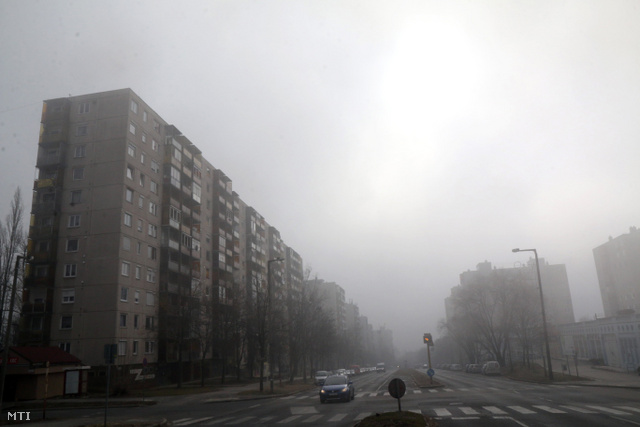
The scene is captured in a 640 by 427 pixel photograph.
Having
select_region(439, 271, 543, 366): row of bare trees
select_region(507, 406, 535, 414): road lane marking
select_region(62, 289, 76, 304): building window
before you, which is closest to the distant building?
select_region(439, 271, 543, 366): row of bare trees

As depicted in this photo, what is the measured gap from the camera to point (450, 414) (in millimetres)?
19500

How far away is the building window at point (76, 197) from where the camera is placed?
168ft

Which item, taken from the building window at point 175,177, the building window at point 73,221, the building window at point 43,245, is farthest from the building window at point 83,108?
the building window at point 43,245

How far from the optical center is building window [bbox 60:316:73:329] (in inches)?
1871

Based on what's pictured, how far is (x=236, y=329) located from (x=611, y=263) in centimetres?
8082

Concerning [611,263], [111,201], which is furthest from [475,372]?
[111,201]

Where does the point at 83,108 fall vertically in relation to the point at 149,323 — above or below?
above

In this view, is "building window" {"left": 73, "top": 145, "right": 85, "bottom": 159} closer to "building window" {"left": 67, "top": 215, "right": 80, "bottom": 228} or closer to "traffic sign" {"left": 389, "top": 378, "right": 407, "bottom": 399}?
"building window" {"left": 67, "top": 215, "right": 80, "bottom": 228}

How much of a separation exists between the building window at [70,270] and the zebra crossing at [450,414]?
3259cm

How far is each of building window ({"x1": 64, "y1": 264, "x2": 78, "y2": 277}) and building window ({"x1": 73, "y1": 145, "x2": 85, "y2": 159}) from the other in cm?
1195

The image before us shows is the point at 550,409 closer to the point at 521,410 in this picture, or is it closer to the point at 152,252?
the point at 521,410

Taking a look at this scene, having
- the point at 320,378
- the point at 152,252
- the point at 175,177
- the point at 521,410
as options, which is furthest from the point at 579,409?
the point at 175,177

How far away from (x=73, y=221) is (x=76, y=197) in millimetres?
2638

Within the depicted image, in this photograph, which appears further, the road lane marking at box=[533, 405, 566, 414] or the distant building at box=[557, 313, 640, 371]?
the distant building at box=[557, 313, 640, 371]
